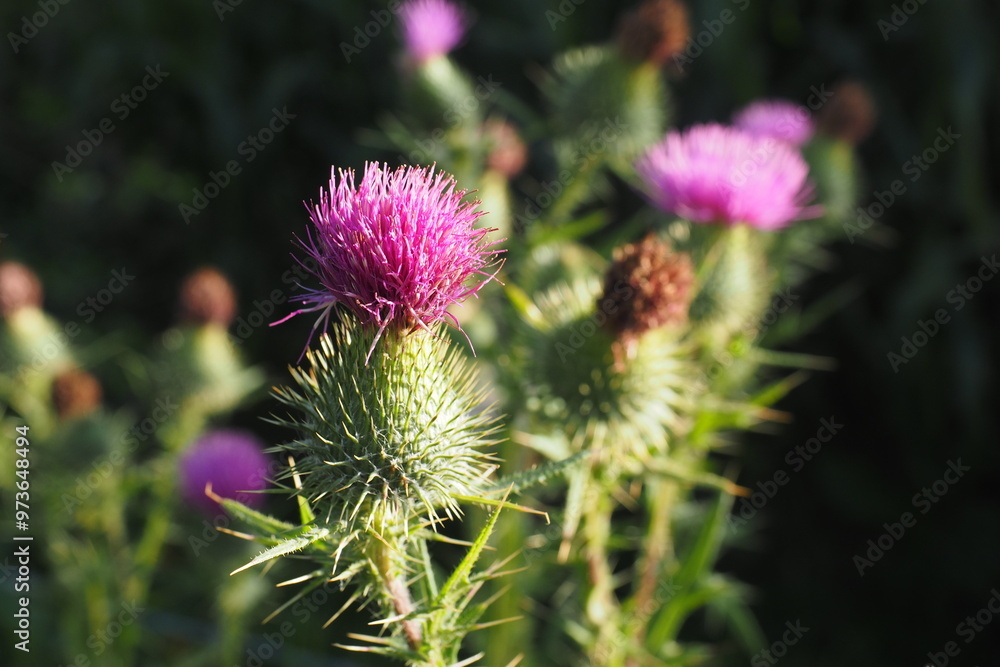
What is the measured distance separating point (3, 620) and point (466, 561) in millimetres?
3618

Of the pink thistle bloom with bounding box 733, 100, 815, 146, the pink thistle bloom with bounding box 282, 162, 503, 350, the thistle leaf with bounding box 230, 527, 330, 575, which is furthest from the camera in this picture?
the pink thistle bloom with bounding box 733, 100, 815, 146

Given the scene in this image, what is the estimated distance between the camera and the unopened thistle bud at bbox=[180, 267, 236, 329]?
3863mm

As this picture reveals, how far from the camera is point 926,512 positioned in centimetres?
472

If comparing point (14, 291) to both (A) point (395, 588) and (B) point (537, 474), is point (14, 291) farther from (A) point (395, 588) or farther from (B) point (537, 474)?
(B) point (537, 474)

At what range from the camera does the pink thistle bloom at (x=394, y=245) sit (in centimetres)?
A: 152

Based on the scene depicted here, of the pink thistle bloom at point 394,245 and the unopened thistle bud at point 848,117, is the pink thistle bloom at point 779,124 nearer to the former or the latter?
the unopened thistle bud at point 848,117

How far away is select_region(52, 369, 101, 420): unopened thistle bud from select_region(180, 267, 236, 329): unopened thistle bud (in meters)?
0.54

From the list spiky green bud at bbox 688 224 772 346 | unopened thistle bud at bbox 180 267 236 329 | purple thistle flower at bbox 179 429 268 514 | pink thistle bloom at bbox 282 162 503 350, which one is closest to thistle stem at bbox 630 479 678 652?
spiky green bud at bbox 688 224 772 346

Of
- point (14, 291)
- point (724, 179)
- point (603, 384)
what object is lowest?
point (603, 384)

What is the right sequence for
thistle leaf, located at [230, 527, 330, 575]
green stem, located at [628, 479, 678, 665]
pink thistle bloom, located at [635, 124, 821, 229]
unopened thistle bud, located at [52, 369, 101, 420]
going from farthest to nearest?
unopened thistle bud, located at [52, 369, 101, 420] → pink thistle bloom, located at [635, 124, 821, 229] → green stem, located at [628, 479, 678, 665] → thistle leaf, located at [230, 527, 330, 575]

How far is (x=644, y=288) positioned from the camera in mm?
2248

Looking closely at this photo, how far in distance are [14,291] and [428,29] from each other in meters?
2.30

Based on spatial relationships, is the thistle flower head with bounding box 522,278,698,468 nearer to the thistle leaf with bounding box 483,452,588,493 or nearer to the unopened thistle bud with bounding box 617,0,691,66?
the thistle leaf with bounding box 483,452,588,493

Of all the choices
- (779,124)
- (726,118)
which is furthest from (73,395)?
(726,118)
